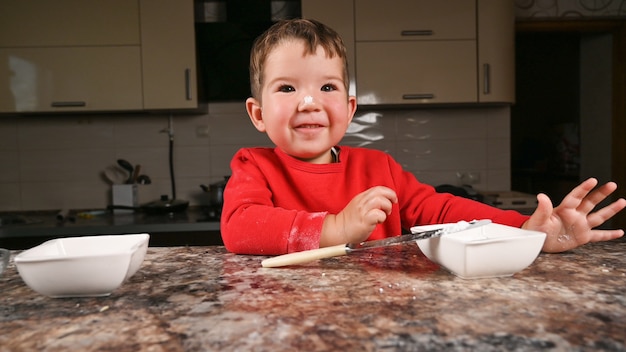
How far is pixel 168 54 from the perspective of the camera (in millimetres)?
2566

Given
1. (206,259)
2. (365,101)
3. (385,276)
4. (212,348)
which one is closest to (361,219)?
(385,276)

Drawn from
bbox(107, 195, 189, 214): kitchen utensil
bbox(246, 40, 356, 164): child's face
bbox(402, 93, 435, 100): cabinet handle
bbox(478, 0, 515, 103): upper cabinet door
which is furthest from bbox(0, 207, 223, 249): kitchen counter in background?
bbox(478, 0, 515, 103): upper cabinet door

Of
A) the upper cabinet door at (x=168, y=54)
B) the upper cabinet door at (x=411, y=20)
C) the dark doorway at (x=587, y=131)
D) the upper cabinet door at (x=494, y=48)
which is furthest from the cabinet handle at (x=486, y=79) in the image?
the upper cabinet door at (x=168, y=54)

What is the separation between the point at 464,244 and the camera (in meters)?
0.58

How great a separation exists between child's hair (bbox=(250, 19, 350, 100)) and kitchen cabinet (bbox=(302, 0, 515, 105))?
1.64 meters

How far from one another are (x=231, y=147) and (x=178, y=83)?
0.51m

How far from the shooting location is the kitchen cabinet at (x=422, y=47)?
8.66 ft

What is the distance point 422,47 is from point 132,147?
166cm

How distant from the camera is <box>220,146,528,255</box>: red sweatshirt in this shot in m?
0.82

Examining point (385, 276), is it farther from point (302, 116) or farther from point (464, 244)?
point (302, 116)

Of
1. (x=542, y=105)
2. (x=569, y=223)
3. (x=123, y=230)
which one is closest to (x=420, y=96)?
(x=123, y=230)

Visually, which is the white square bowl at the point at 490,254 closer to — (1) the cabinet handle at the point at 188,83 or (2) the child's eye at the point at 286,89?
(2) the child's eye at the point at 286,89

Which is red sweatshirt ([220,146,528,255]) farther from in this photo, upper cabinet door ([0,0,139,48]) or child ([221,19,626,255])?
upper cabinet door ([0,0,139,48])

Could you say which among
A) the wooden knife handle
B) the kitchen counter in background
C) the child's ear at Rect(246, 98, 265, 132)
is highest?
the child's ear at Rect(246, 98, 265, 132)
